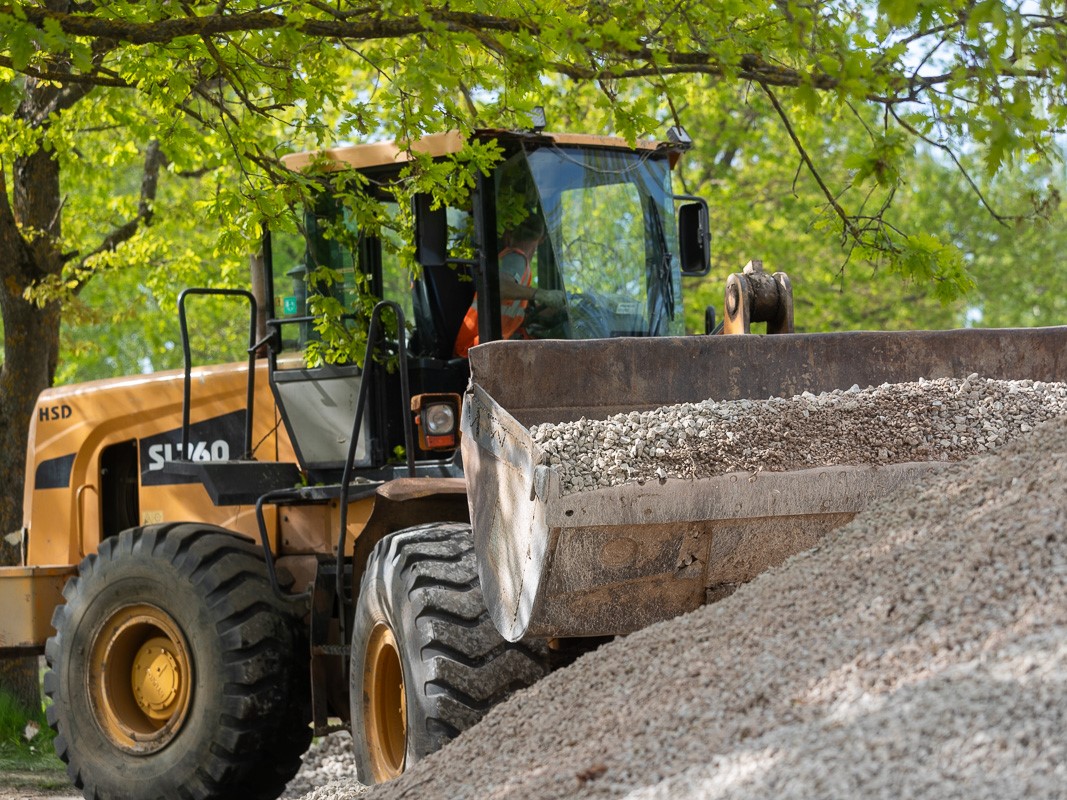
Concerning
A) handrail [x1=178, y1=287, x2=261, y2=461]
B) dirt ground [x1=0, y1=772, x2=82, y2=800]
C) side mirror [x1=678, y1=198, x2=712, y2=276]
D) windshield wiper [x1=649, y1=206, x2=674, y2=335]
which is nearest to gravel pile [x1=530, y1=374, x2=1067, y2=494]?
windshield wiper [x1=649, y1=206, x2=674, y2=335]

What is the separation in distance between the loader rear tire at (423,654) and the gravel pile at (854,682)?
317mm

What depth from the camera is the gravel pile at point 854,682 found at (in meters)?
2.90

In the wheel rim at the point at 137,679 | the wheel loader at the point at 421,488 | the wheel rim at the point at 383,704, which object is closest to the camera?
the wheel loader at the point at 421,488

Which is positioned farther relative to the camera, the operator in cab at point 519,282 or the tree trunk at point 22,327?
the tree trunk at point 22,327

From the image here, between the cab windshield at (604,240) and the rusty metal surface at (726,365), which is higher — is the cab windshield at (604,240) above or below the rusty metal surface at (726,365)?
above

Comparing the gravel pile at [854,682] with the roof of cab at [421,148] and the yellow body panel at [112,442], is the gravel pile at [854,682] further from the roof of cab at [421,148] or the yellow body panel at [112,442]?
the yellow body panel at [112,442]

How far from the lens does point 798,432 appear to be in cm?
456

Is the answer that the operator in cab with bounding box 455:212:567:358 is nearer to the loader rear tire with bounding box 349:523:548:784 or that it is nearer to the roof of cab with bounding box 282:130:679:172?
the roof of cab with bounding box 282:130:679:172

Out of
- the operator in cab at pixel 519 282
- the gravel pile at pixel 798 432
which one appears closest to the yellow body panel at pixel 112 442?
the operator in cab at pixel 519 282

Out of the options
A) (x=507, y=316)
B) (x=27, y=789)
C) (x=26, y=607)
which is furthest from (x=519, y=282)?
(x=27, y=789)

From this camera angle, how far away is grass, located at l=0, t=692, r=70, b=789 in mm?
8188

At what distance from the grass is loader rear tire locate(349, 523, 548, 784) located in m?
3.56

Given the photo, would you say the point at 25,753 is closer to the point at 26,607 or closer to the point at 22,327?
the point at 26,607

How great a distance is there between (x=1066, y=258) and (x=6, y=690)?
22.5 m
